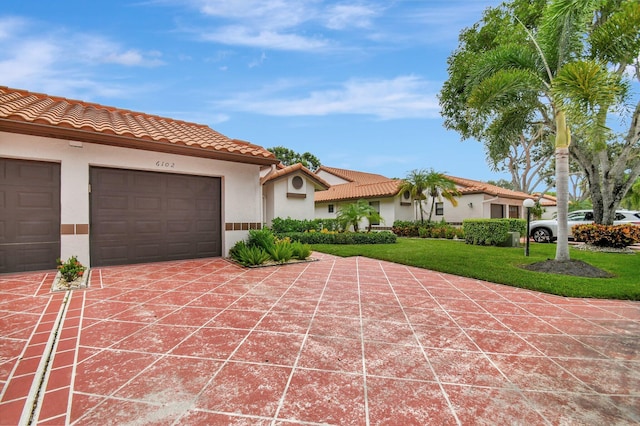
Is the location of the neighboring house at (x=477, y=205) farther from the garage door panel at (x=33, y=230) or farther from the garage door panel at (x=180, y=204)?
the garage door panel at (x=33, y=230)

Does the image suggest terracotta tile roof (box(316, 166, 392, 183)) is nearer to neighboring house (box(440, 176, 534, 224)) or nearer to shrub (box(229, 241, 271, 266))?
neighboring house (box(440, 176, 534, 224))

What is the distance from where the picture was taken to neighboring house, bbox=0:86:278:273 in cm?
592

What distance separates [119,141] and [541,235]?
18.7 metres

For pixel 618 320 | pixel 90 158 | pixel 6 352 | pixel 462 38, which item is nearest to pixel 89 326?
pixel 6 352

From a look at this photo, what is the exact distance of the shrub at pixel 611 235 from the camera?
34.9ft

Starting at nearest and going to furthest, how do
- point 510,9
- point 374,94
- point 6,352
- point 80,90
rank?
point 6,352 → point 80,90 → point 510,9 → point 374,94

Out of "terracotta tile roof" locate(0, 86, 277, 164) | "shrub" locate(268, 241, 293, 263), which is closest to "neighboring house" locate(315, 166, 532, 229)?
"shrub" locate(268, 241, 293, 263)

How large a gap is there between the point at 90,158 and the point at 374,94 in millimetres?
11741

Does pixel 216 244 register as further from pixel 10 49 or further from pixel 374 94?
pixel 374 94

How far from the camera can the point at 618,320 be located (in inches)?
158

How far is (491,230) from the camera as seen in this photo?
42.5 ft

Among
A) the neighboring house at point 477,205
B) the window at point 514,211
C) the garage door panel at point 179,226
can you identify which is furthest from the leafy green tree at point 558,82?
the window at point 514,211

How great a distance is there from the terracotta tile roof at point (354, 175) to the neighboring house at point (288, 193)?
12.3 meters

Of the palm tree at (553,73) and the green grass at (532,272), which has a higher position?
the palm tree at (553,73)
